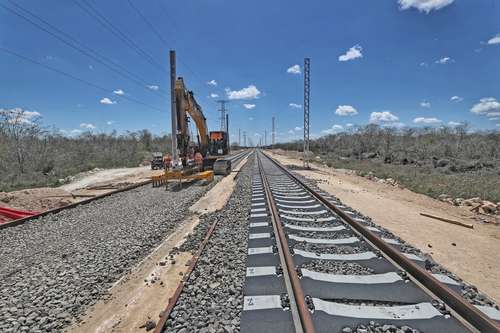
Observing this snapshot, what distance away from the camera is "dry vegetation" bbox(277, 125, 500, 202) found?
14.9 metres

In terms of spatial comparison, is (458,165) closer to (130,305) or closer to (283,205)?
(283,205)

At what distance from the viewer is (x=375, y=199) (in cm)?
1143

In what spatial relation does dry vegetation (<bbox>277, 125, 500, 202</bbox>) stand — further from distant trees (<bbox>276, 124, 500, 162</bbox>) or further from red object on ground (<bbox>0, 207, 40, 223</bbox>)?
red object on ground (<bbox>0, 207, 40, 223</bbox>)

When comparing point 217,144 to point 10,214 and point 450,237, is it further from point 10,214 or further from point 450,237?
point 450,237

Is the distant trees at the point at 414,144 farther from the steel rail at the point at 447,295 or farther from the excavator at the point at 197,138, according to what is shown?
the steel rail at the point at 447,295

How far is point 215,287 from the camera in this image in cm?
372

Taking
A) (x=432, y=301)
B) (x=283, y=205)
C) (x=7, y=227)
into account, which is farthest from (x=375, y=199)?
(x=7, y=227)

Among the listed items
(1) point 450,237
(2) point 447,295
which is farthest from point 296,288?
(1) point 450,237

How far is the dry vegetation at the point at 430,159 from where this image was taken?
49.0 feet

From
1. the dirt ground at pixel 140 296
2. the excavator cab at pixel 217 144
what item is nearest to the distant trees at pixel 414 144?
the excavator cab at pixel 217 144

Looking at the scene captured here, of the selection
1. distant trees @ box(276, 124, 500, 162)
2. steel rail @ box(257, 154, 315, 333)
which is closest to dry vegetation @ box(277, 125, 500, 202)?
distant trees @ box(276, 124, 500, 162)

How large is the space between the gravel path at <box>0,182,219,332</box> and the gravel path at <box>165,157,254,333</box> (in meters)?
1.38

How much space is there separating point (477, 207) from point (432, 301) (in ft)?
31.0

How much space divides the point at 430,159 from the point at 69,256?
112 feet
